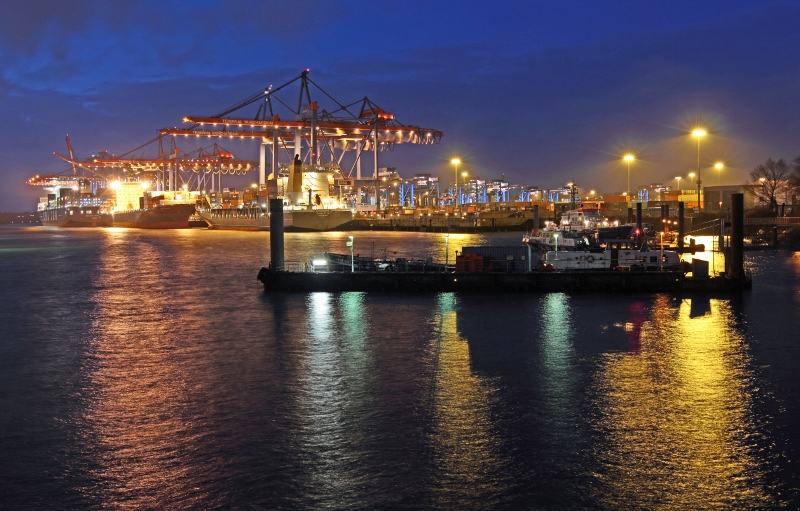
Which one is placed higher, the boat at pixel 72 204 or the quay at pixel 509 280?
the boat at pixel 72 204

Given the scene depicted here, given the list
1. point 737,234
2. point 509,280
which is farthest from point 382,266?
point 737,234

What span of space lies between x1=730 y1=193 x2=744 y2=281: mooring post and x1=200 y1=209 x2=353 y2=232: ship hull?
7330 centimetres

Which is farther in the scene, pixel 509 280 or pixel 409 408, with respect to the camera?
pixel 509 280

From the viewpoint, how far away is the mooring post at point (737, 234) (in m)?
26.3

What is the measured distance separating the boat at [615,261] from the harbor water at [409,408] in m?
5.17

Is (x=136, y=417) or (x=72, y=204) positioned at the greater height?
(x=72, y=204)

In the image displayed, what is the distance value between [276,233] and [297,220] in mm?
74080

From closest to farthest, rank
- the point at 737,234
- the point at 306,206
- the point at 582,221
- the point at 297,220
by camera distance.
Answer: the point at 737,234 → the point at 582,221 → the point at 297,220 → the point at 306,206

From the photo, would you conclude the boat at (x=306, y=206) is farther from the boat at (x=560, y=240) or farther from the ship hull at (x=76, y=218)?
the boat at (x=560, y=240)

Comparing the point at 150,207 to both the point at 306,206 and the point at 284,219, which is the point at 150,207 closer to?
the point at 306,206

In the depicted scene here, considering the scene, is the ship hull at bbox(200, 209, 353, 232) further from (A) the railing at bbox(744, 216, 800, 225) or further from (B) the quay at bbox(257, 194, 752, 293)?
(B) the quay at bbox(257, 194, 752, 293)

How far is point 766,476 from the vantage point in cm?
950

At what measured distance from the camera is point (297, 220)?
341 ft

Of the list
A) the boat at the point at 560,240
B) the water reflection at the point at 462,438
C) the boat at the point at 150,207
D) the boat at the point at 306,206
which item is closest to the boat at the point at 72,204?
the boat at the point at 150,207
